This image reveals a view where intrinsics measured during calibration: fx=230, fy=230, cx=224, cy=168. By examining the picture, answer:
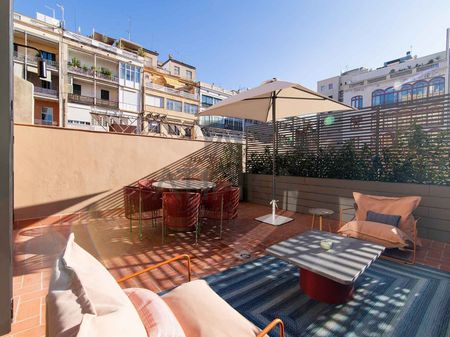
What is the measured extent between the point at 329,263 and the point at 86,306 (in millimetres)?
2120

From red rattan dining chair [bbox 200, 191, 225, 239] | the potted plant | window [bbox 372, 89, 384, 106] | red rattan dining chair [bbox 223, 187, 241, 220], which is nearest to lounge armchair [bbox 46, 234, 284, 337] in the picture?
red rattan dining chair [bbox 200, 191, 225, 239]

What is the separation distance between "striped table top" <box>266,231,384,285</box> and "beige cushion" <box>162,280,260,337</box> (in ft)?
3.39

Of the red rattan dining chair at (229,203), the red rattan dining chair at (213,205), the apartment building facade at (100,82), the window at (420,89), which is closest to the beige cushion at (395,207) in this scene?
the red rattan dining chair at (229,203)

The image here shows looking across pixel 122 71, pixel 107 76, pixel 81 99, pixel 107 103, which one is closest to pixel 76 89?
pixel 81 99

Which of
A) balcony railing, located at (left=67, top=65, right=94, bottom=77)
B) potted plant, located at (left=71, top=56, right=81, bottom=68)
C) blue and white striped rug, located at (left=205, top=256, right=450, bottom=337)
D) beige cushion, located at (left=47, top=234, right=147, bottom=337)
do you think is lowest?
blue and white striped rug, located at (left=205, top=256, right=450, bottom=337)

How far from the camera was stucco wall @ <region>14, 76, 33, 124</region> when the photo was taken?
453cm

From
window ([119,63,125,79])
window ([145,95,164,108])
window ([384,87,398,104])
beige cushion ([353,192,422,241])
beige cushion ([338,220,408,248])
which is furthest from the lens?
window ([145,95,164,108])

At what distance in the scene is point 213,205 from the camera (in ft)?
14.1

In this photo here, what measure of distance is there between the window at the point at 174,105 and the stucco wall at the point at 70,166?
22544 millimetres

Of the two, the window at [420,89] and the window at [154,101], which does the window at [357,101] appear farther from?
the window at [154,101]

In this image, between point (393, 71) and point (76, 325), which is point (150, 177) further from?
point (393, 71)

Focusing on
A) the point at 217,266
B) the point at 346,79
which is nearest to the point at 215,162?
the point at 217,266

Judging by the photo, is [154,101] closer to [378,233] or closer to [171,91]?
[171,91]

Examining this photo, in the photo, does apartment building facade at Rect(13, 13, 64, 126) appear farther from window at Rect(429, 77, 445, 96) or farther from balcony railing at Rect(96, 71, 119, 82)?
window at Rect(429, 77, 445, 96)
